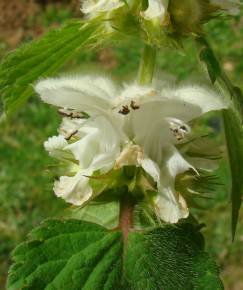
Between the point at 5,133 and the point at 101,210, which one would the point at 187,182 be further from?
the point at 5,133

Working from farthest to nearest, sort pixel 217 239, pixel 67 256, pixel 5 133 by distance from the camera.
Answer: pixel 5 133, pixel 217 239, pixel 67 256

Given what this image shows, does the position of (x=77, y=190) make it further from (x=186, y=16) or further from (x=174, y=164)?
(x=186, y=16)

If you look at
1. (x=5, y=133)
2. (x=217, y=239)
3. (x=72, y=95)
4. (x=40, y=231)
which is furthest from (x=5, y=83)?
(x=5, y=133)

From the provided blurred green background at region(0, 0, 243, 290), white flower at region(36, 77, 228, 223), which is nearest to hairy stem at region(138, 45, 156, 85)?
white flower at region(36, 77, 228, 223)

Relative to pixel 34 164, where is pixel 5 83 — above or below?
above

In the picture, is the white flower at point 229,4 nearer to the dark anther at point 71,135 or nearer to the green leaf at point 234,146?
the green leaf at point 234,146

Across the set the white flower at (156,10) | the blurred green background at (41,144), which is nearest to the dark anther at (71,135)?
the white flower at (156,10)

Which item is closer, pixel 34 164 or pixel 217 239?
pixel 217 239

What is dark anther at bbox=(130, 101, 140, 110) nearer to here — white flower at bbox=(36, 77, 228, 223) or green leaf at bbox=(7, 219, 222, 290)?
white flower at bbox=(36, 77, 228, 223)
